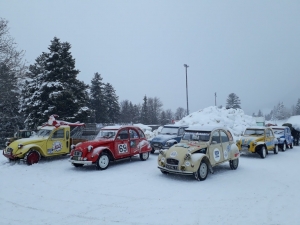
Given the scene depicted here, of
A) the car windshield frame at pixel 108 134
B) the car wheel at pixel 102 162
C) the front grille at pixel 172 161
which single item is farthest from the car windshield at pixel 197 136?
the car wheel at pixel 102 162

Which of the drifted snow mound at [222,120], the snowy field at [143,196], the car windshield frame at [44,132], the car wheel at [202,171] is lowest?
the snowy field at [143,196]

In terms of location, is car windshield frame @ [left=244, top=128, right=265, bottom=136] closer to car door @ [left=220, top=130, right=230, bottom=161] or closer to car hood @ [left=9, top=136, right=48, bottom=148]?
car door @ [left=220, top=130, right=230, bottom=161]

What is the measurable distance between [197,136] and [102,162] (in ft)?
13.9

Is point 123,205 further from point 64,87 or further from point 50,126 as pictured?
point 64,87

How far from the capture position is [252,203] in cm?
643

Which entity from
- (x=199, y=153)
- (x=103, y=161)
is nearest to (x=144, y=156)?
(x=103, y=161)

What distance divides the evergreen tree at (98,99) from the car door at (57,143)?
33.3 m

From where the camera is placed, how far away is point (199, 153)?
898 cm

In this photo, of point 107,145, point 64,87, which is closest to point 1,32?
point 64,87

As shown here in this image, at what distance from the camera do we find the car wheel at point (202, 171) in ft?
28.3

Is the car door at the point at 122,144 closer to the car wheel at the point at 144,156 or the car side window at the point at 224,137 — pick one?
the car wheel at the point at 144,156

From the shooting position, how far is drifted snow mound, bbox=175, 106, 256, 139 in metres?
23.6

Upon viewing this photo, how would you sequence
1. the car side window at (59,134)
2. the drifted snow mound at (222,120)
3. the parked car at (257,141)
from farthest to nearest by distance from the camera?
the drifted snow mound at (222,120), the parked car at (257,141), the car side window at (59,134)

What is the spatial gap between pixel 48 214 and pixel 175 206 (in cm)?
305
